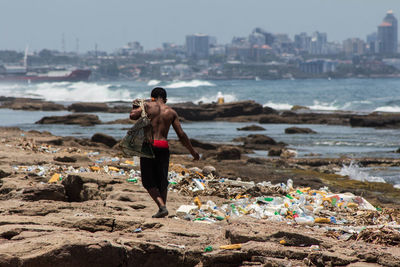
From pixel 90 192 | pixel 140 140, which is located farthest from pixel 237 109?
pixel 140 140

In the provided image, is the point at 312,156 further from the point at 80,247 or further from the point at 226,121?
the point at 226,121

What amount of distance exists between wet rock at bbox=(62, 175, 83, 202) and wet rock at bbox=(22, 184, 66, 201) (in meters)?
0.27

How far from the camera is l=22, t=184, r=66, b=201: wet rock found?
754 cm

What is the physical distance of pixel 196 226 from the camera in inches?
256

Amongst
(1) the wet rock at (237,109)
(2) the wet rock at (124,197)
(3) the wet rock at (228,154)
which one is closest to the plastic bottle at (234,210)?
(2) the wet rock at (124,197)

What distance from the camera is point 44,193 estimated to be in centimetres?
762

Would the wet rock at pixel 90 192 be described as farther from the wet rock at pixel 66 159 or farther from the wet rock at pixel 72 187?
the wet rock at pixel 66 159

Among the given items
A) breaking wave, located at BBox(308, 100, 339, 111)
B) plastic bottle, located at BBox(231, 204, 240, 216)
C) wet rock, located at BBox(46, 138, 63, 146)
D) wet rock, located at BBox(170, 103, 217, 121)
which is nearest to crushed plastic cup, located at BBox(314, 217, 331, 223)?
plastic bottle, located at BBox(231, 204, 240, 216)

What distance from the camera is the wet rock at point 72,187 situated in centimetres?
818

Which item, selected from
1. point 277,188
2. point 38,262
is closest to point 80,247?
point 38,262

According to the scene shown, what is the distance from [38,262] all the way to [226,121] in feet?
114

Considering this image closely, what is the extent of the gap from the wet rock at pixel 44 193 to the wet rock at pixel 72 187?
0.27 meters

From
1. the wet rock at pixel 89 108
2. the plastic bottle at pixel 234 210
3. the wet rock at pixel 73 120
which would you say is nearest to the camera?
the plastic bottle at pixel 234 210

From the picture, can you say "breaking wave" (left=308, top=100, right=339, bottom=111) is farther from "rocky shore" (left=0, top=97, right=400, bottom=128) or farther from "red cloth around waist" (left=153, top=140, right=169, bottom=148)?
"red cloth around waist" (left=153, top=140, right=169, bottom=148)
